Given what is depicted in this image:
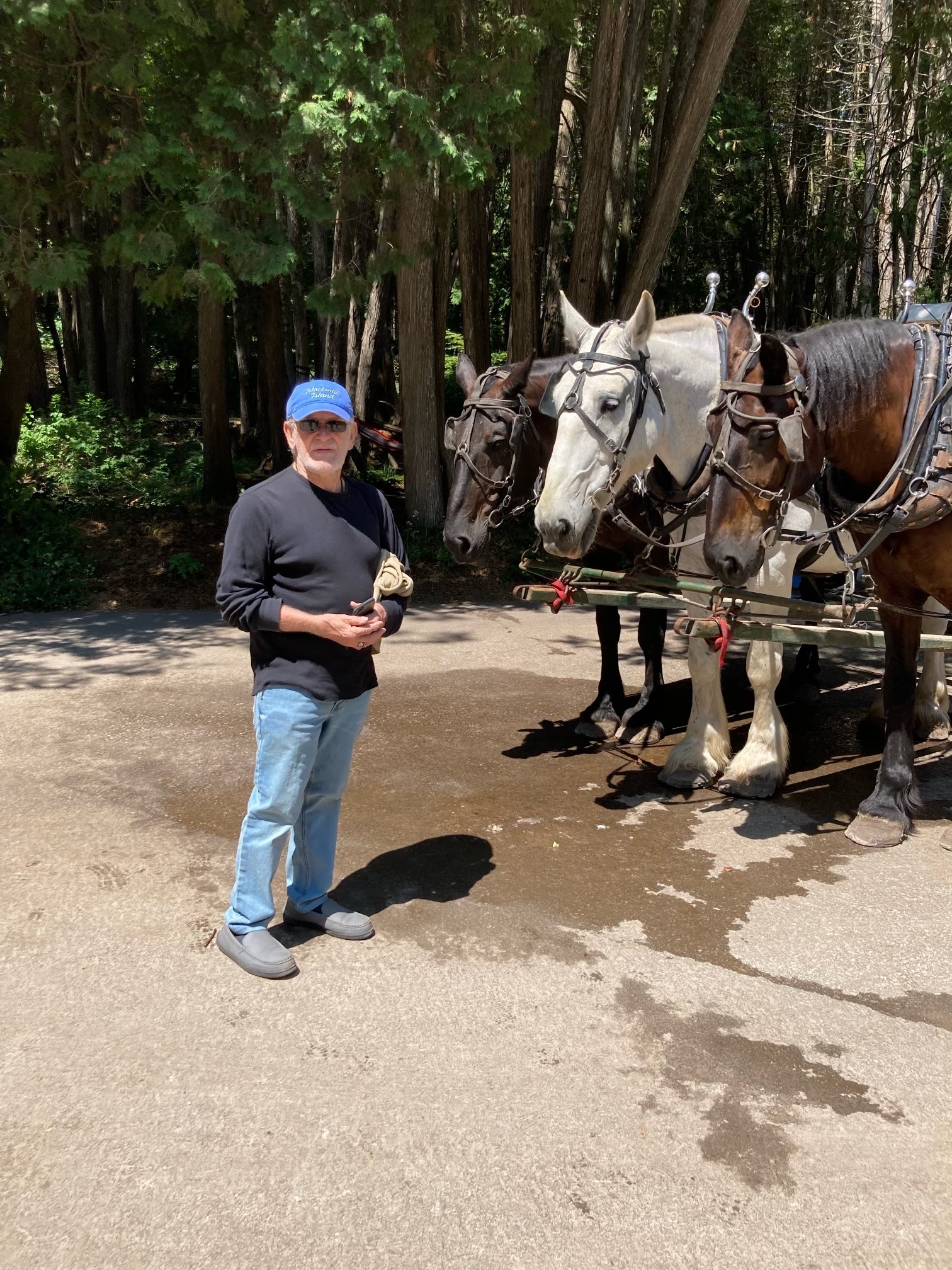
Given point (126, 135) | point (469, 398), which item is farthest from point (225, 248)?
point (469, 398)

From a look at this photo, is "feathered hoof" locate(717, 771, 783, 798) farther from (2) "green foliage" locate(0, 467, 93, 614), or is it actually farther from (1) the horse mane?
(2) "green foliage" locate(0, 467, 93, 614)

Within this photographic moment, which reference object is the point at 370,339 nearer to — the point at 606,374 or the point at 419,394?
the point at 419,394

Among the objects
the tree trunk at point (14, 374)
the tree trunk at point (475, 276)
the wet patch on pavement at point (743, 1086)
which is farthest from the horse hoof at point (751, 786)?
the tree trunk at point (14, 374)

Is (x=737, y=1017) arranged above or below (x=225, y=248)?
below

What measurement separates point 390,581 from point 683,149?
9410 millimetres

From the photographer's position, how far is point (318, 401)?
144 inches

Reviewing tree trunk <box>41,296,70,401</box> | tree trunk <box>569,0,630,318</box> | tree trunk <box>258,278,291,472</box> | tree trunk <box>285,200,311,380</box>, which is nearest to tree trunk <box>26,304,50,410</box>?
tree trunk <box>258,278,291,472</box>

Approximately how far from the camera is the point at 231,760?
6109 millimetres

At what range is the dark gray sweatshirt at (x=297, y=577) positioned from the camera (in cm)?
366

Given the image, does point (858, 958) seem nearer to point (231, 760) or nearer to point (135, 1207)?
point (135, 1207)

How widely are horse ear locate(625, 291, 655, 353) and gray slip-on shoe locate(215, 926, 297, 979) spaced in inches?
118

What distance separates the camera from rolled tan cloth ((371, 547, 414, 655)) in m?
3.81

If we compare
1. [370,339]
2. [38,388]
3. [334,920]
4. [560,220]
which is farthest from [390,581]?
[38,388]

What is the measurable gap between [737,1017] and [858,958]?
2.29 ft
